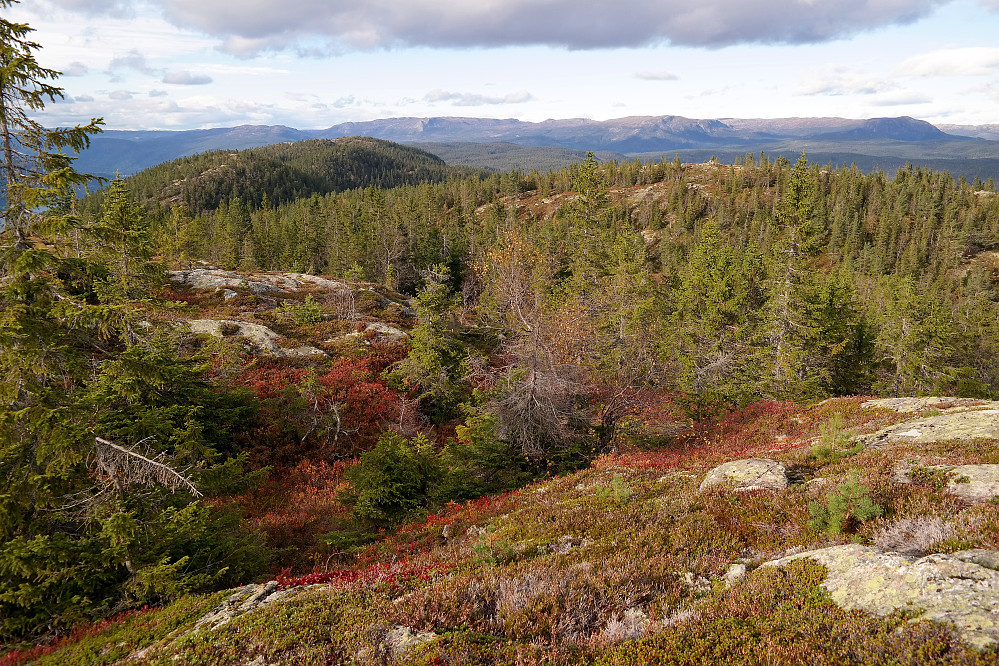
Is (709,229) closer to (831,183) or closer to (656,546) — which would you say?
(656,546)

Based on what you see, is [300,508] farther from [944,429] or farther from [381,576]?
[944,429]

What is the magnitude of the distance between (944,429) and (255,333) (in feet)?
104

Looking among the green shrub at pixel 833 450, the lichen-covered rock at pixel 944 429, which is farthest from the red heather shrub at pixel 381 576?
the lichen-covered rock at pixel 944 429

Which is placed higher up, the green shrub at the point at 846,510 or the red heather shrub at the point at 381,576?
the green shrub at the point at 846,510

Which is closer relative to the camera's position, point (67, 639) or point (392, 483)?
point (67, 639)

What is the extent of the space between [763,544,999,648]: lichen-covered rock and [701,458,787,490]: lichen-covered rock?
12.9 ft

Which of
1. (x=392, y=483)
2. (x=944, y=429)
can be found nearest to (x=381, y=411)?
(x=392, y=483)

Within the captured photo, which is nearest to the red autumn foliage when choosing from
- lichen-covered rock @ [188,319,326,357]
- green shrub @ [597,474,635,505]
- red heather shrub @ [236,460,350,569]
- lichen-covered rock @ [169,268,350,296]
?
red heather shrub @ [236,460,350,569]

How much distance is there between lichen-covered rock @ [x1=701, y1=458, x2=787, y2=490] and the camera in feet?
32.2

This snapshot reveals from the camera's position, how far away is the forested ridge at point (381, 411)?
8.12 m

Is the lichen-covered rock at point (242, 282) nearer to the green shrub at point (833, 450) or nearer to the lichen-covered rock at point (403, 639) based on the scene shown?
the green shrub at point (833, 450)

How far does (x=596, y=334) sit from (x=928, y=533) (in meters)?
21.4

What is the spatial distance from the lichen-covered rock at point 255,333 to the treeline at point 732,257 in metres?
12.3

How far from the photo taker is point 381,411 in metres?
24.4
